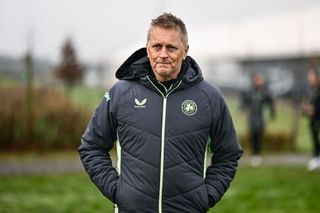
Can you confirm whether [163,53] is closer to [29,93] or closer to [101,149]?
[101,149]

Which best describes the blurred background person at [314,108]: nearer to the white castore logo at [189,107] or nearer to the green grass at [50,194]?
the green grass at [50,194]

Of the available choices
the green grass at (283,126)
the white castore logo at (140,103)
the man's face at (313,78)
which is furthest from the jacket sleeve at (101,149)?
the green grass at (283,126)

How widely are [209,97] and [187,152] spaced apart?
0.36 m

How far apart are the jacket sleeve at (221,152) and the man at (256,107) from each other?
12451mm

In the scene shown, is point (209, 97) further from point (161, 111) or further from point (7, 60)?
point (7, 60)

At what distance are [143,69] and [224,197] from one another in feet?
22.3

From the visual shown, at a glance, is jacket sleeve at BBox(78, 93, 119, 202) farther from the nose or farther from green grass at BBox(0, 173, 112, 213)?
green grass at BBox(0, 173, 112, 213)

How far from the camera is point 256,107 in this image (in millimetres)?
16688

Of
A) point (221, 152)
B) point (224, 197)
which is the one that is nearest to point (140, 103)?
point (221, 152)

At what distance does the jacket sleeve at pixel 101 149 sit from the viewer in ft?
13.2

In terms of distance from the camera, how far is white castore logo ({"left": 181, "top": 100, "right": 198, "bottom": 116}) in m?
3.93

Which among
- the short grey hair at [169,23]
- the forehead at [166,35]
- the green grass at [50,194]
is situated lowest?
the green grass at [50,194]

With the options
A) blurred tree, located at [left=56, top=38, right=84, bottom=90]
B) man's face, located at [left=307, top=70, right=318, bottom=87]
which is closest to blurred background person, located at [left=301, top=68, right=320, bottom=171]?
man's face, located at [left=307, top=70, right=318, bottom=87]

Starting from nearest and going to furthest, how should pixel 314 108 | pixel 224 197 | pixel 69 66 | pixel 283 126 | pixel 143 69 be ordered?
pixel 143 69 < pixel 224 197 < pixel 314 108 < pixel 283 126 < pixel 69 66
